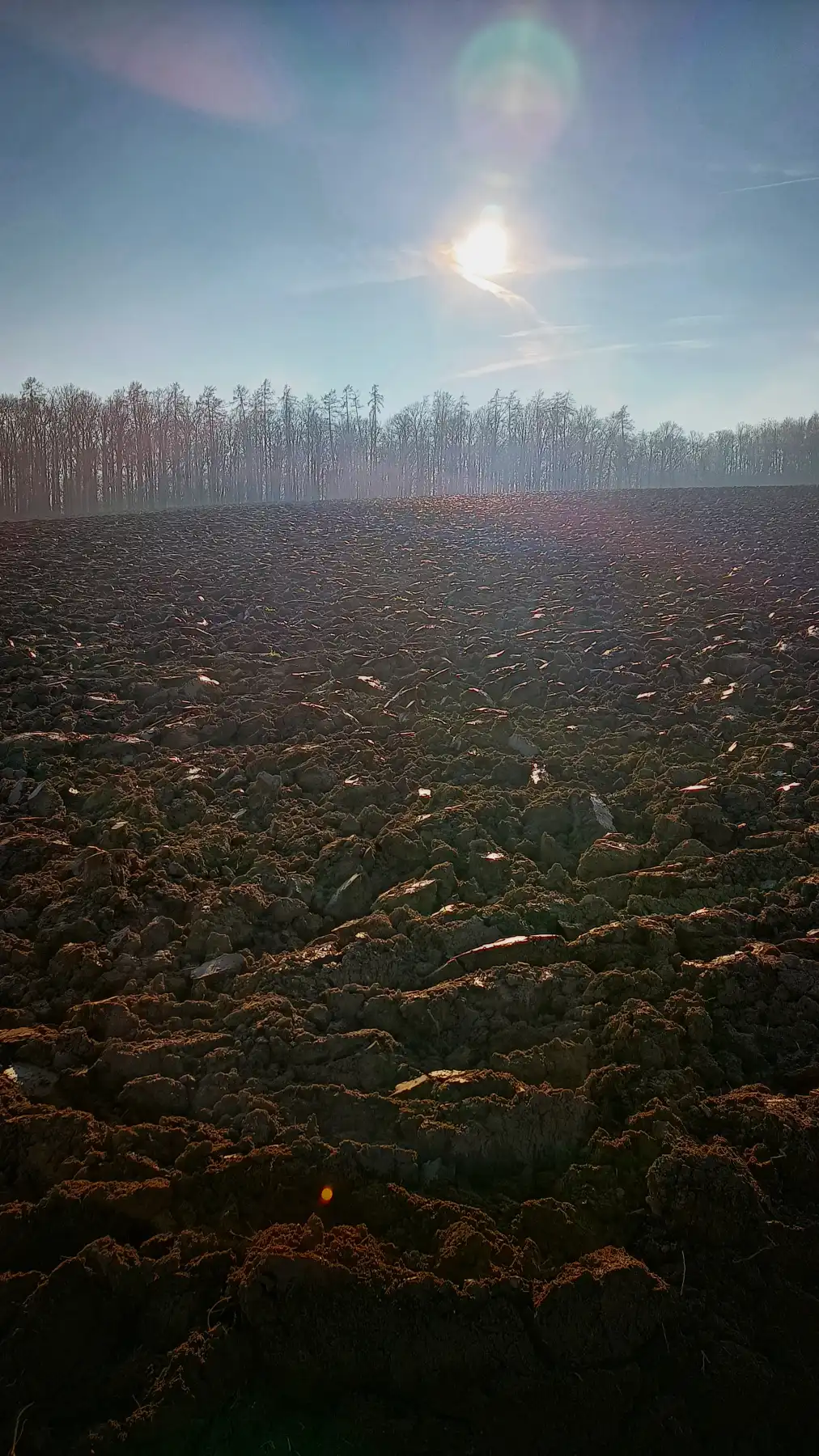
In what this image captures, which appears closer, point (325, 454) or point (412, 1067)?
point (412, 1067)

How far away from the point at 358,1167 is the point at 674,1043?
1.37 meters

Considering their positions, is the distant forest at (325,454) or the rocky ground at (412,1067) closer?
the rocky ground at (412,1067)

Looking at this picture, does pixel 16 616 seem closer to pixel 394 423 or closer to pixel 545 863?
pixel 545 863

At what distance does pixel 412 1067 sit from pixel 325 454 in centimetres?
7492

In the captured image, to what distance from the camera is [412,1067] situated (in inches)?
126

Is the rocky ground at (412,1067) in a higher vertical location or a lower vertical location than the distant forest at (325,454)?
lower

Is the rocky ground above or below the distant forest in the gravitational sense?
below

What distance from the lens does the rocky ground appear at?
2123 millimetres

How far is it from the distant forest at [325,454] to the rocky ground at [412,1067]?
50.9 m

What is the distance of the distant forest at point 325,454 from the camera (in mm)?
58875

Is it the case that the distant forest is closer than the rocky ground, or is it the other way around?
the rocky ground

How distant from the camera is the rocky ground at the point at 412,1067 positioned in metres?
2.12

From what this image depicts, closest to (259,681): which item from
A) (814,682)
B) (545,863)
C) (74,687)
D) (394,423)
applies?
(74,687)

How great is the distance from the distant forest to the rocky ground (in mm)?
50943
